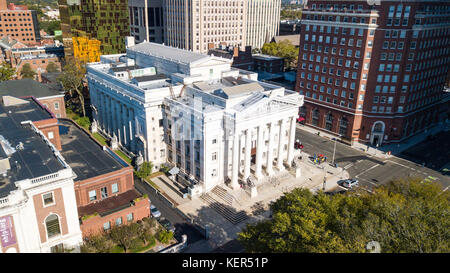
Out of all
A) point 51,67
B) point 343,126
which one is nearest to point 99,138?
point 343,126

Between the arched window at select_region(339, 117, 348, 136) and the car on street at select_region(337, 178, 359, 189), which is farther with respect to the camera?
the arched window at select_region(339, 117, 348, 136)

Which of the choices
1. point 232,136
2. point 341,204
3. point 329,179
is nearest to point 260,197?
point 232,136

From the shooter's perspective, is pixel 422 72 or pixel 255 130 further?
pixel 422 72

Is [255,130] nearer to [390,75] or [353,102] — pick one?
[353,102]

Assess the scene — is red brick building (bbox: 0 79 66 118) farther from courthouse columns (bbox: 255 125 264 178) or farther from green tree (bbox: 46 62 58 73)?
courthouse columns (bbox: 255 125 264 178)

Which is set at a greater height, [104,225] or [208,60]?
[208,60]

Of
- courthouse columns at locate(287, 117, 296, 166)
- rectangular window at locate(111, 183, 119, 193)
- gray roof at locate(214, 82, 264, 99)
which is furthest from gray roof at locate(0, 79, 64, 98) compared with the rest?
courthouse columns at locate(287, 117, 296, 166)
